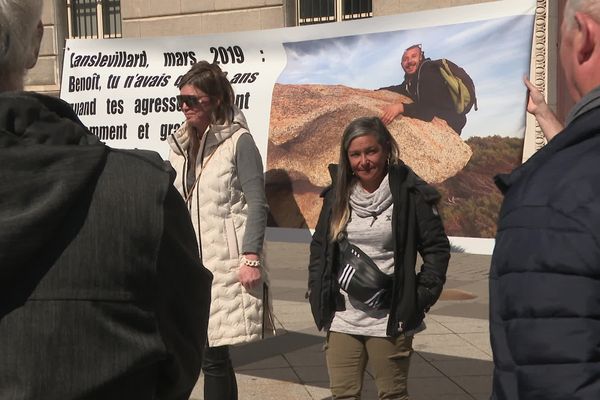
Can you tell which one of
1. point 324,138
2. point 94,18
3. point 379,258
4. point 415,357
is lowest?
point 415,357

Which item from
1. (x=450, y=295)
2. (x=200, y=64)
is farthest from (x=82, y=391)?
(x=450, y=295)

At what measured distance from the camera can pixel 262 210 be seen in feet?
14.4

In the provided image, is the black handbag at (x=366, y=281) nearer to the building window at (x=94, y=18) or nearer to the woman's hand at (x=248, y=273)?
the woman's hand at (x=248, y=273)

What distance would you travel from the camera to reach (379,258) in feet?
13.7

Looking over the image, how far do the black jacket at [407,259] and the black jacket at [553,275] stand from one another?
2.39m

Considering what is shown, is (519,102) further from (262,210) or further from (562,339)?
(562,339)

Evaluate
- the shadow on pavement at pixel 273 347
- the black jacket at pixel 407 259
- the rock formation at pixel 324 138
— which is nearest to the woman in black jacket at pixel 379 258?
the black jacket at pixel 407 259

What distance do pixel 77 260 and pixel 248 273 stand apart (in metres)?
3.04

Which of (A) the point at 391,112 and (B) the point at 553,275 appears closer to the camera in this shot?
(B) the point at 553,275

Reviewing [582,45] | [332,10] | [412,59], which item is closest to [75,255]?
[582,45]

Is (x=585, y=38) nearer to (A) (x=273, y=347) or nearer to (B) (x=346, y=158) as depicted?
(B) (x=346, y=158)

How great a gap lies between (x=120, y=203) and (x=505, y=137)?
3.00m

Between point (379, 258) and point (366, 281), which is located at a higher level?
point (379, 258)

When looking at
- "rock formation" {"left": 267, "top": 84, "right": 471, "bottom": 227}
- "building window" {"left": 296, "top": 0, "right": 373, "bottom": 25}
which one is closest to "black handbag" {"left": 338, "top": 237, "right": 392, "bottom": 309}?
"rock formation" {"left": 267, "top": 84, "right": 471, "bottom": 227}
